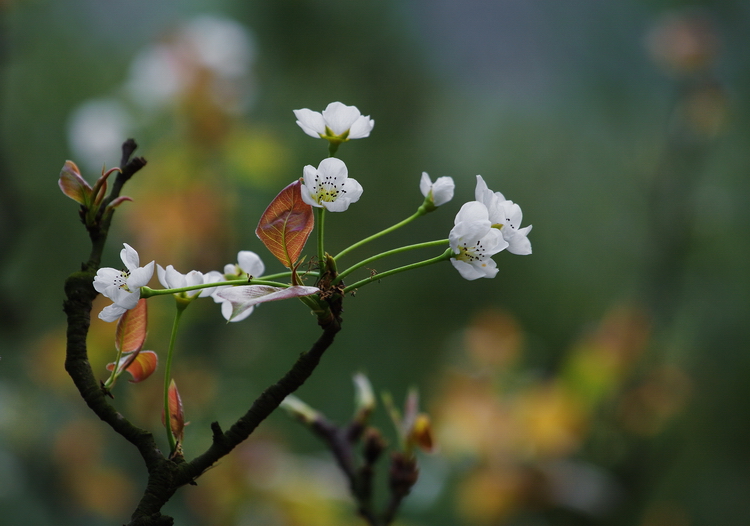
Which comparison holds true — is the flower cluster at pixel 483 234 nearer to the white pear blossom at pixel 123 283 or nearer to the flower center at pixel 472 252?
the flower center at pixel 472 252

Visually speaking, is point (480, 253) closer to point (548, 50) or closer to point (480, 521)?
point (480, 521)

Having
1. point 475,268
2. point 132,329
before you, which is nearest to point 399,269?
point 475,268

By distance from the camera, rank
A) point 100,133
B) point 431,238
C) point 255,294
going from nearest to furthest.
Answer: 1. point 255,294
2. point 100,133
3. point 431,238

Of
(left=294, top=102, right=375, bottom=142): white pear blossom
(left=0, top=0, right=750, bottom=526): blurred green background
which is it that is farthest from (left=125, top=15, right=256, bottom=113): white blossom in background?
(left=294, top=102, right=375, bottom=142): white pear blossom

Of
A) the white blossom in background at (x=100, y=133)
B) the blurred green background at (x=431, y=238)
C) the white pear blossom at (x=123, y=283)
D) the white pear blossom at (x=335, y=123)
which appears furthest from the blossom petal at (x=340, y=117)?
the white blossom in background at (x=100, y=133)

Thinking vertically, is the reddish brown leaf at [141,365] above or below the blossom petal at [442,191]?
below

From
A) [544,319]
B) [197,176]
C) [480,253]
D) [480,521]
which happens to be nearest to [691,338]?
[544,319]

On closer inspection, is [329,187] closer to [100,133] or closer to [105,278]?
[105,278]
